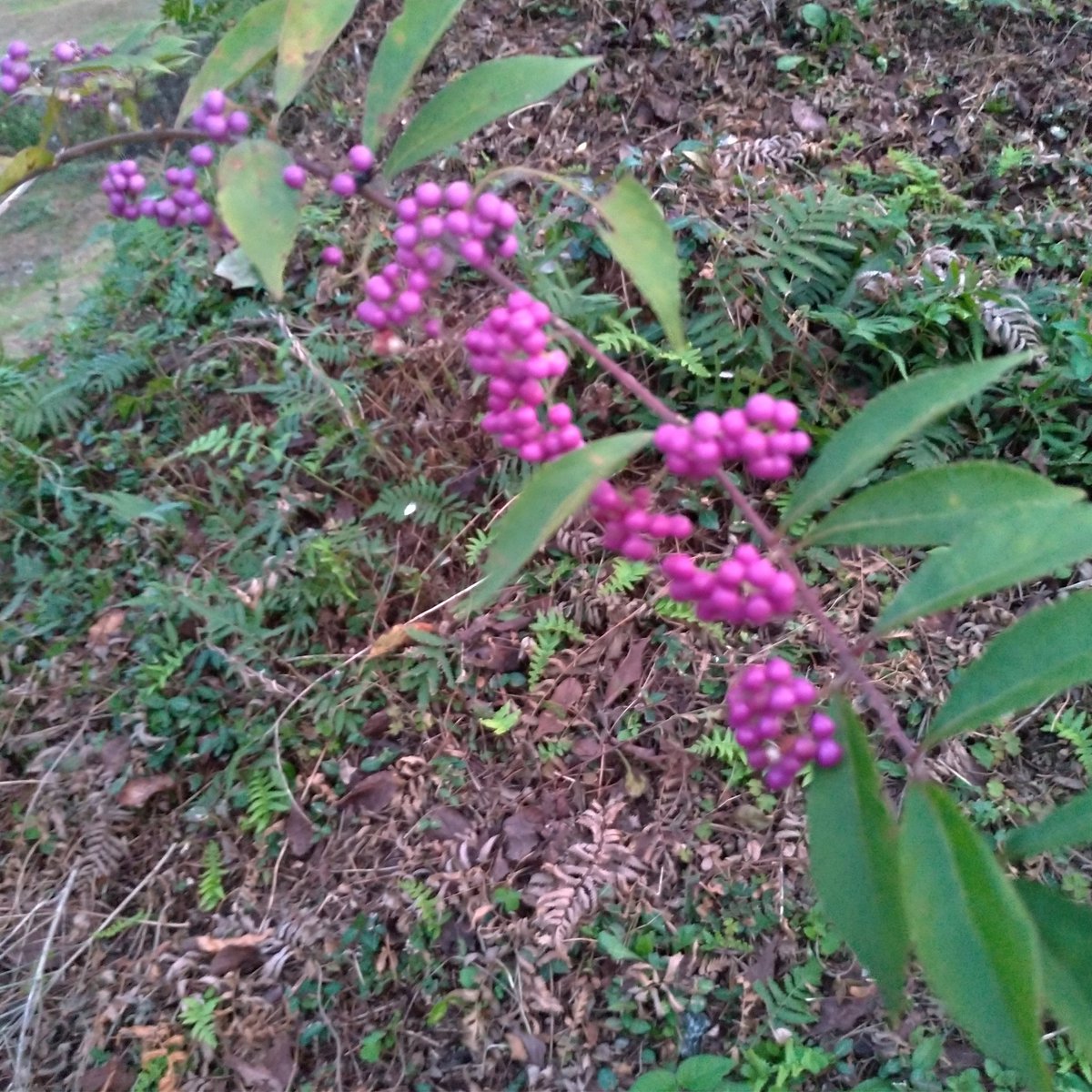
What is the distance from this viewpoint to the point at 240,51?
3.54 feet

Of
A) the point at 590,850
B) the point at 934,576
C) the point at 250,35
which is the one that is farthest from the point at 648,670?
the point at 250,35

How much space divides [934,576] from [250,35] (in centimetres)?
97

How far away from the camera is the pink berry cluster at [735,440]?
793mm

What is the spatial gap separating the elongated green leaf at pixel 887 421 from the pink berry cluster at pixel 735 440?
0.05m

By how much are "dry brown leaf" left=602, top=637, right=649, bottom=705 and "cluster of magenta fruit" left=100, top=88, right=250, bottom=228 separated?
1.37 m

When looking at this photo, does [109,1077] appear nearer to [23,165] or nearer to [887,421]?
[23,165]

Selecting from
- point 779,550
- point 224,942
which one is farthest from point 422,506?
point 779,550

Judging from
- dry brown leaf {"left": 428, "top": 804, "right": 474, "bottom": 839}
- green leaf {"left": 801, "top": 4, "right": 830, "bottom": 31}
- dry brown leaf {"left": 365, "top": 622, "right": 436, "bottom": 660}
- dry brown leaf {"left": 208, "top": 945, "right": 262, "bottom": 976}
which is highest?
green leaf {"left": 801, "top": 4, "right": 830, "bottom": 31}

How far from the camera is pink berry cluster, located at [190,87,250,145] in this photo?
99 cm

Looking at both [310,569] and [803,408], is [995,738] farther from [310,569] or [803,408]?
[310,569]

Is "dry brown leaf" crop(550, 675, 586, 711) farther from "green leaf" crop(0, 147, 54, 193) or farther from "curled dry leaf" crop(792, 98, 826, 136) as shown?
"curled dry leaf" crop(792, 98, 826, 136)

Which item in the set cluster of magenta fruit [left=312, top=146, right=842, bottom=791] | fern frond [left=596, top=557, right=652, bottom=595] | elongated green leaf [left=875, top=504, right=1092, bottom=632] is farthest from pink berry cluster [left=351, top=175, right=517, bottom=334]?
fern frond [left=596, top=557, right=652, bottom=595]

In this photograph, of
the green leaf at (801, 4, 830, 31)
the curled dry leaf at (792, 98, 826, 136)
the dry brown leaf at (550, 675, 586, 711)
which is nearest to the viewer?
the dry brown leaf at (550, 675, 586, 711)

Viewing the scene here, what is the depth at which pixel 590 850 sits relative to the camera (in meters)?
1.92
